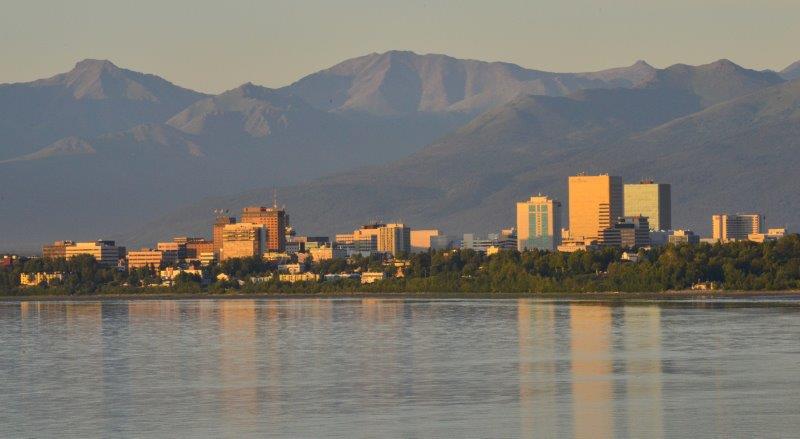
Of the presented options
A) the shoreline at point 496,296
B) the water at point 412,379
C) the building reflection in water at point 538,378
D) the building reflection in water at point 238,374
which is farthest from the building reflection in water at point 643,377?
the shoreline at point 496,296

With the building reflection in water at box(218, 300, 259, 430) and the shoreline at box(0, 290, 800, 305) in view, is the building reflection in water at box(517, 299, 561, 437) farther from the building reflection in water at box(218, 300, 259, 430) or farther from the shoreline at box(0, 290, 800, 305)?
the shoreline at box(0, 290, 800, 305)

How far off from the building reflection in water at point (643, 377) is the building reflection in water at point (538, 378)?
79.6 inches

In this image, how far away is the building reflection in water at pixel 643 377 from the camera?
1714 inches

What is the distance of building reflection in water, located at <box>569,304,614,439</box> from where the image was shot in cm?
4375

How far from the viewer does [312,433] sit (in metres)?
42.8

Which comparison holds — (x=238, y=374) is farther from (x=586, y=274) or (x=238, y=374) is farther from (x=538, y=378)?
(x=586, y=274)

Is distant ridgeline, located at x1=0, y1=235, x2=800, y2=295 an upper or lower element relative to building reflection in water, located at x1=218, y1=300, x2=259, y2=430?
upper

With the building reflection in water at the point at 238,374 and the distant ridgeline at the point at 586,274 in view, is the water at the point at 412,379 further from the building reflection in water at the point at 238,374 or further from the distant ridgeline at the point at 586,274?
the distant ridgeline at the point at 586,274

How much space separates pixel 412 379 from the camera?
181ft

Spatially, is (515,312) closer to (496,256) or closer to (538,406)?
(538,406)

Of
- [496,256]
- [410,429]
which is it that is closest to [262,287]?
[496,256]

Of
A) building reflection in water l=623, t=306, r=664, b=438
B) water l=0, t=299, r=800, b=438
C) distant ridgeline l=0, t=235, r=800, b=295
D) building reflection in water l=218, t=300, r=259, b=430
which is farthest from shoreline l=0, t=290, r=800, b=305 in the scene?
building reflection in water l=218, t=300, r=259, b=430

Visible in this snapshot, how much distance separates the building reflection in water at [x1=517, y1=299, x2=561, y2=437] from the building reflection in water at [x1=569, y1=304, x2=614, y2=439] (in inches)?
25.1

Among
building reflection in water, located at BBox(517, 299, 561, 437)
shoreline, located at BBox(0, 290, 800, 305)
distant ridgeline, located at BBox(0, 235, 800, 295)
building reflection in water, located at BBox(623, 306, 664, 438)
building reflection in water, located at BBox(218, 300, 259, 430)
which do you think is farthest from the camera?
distant ridgeline, located at BBox(0, 235, 800, 295)
